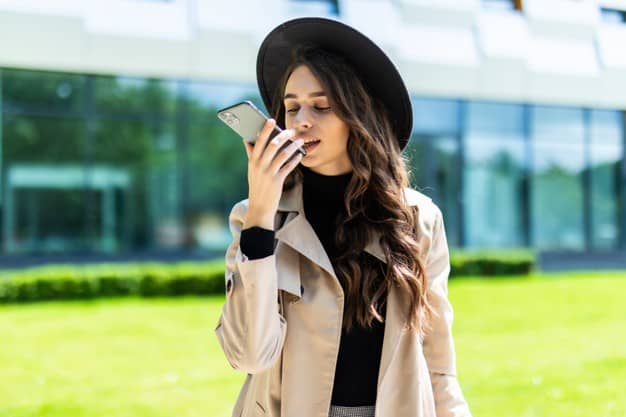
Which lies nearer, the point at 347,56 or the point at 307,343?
the point at 307,343

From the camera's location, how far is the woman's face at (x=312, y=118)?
5.86 feet

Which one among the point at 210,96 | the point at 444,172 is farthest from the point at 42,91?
the point at 444,172

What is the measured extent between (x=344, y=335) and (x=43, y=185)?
13677 mm

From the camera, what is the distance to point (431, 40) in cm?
1462

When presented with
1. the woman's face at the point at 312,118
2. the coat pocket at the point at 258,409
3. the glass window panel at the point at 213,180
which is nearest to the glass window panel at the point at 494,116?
the glass window panel at the point at 213,180

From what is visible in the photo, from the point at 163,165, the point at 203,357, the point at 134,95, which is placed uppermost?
the point at 134,95

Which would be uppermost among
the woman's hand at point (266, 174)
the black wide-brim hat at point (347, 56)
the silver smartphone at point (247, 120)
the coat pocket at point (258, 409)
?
the black wide-brim hat at point (347, 56)

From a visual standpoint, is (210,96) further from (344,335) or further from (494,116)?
(344,335)

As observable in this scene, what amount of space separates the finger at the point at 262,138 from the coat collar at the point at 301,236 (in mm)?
276

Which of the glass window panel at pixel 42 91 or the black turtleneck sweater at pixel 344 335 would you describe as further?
the glass window panel at pixel 42 91

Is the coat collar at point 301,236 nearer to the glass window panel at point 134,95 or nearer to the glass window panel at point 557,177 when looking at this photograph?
the glass window panel at point 134,95

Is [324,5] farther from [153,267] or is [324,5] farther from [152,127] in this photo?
[153,267]

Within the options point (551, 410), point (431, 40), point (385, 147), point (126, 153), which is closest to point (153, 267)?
point (126, 153)

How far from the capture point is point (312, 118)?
179cm
